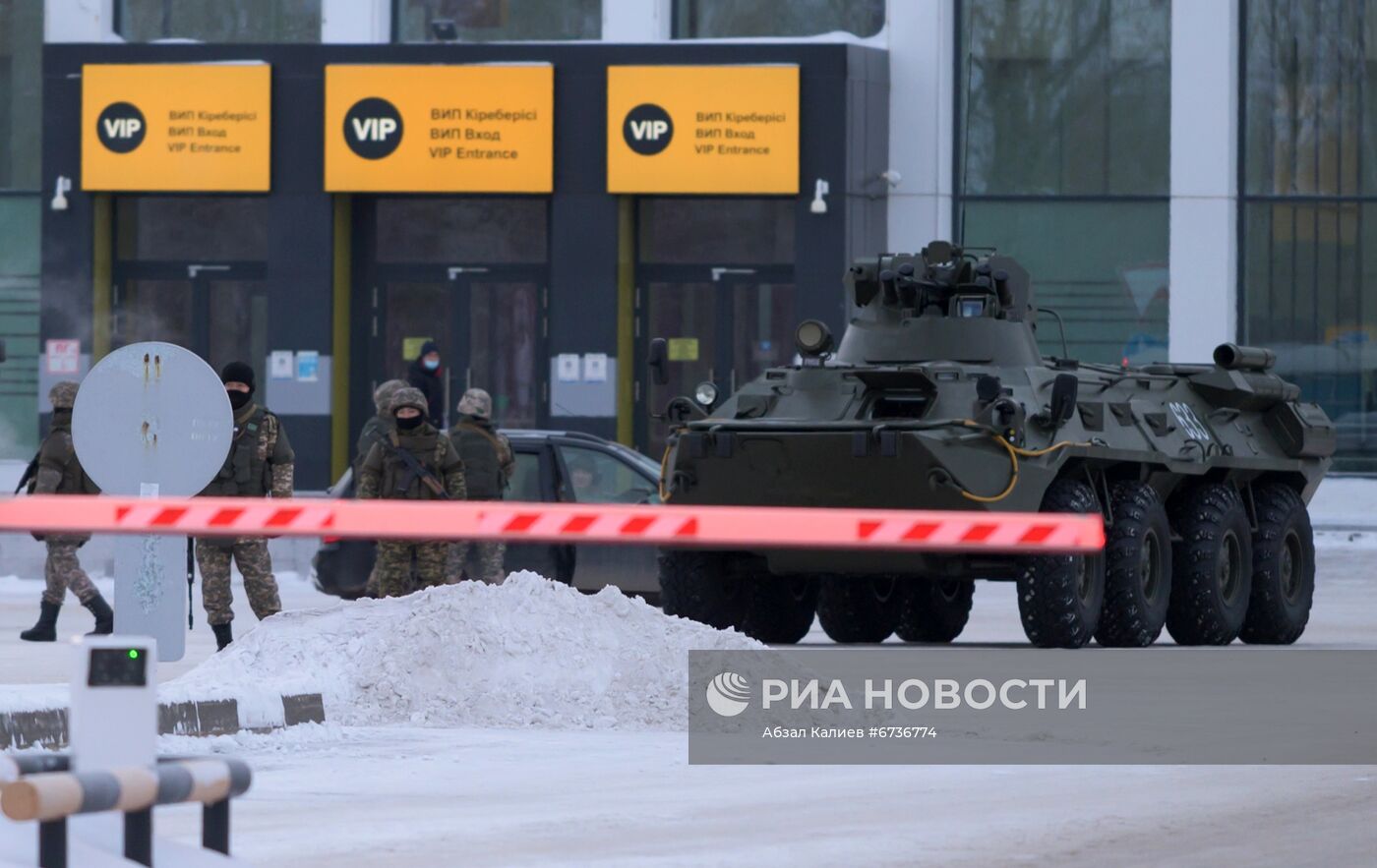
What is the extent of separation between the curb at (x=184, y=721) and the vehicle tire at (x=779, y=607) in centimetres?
675

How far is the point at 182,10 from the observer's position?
3027cm

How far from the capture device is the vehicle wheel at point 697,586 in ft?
59.2

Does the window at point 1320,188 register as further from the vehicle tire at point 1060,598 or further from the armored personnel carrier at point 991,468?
the vehicle tire at point 1060,598

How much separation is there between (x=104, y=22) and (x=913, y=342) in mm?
13714

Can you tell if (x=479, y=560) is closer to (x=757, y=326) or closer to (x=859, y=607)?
(x=859, y=607)

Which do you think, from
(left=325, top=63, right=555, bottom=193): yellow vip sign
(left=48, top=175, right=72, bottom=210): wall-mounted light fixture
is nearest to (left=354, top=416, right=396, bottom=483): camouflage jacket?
(left=325, top=63, right=555, bottom=193): yellow vip sign

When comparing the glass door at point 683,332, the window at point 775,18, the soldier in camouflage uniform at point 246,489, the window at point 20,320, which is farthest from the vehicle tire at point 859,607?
the window at point 20,320

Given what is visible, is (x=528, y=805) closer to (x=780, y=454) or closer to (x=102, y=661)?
(x=102, y=661)

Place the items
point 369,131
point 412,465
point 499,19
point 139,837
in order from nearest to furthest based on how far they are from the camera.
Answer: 1. point 139,837
2. point 412,465
3. point 369,131
4. point 499,19

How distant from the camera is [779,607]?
738 inches

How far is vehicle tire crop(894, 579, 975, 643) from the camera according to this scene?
62.6 ft

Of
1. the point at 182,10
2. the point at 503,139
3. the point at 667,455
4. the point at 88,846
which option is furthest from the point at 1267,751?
the point at 182,10

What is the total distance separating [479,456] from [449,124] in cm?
1026

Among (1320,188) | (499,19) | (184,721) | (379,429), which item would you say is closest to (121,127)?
(499,19)
